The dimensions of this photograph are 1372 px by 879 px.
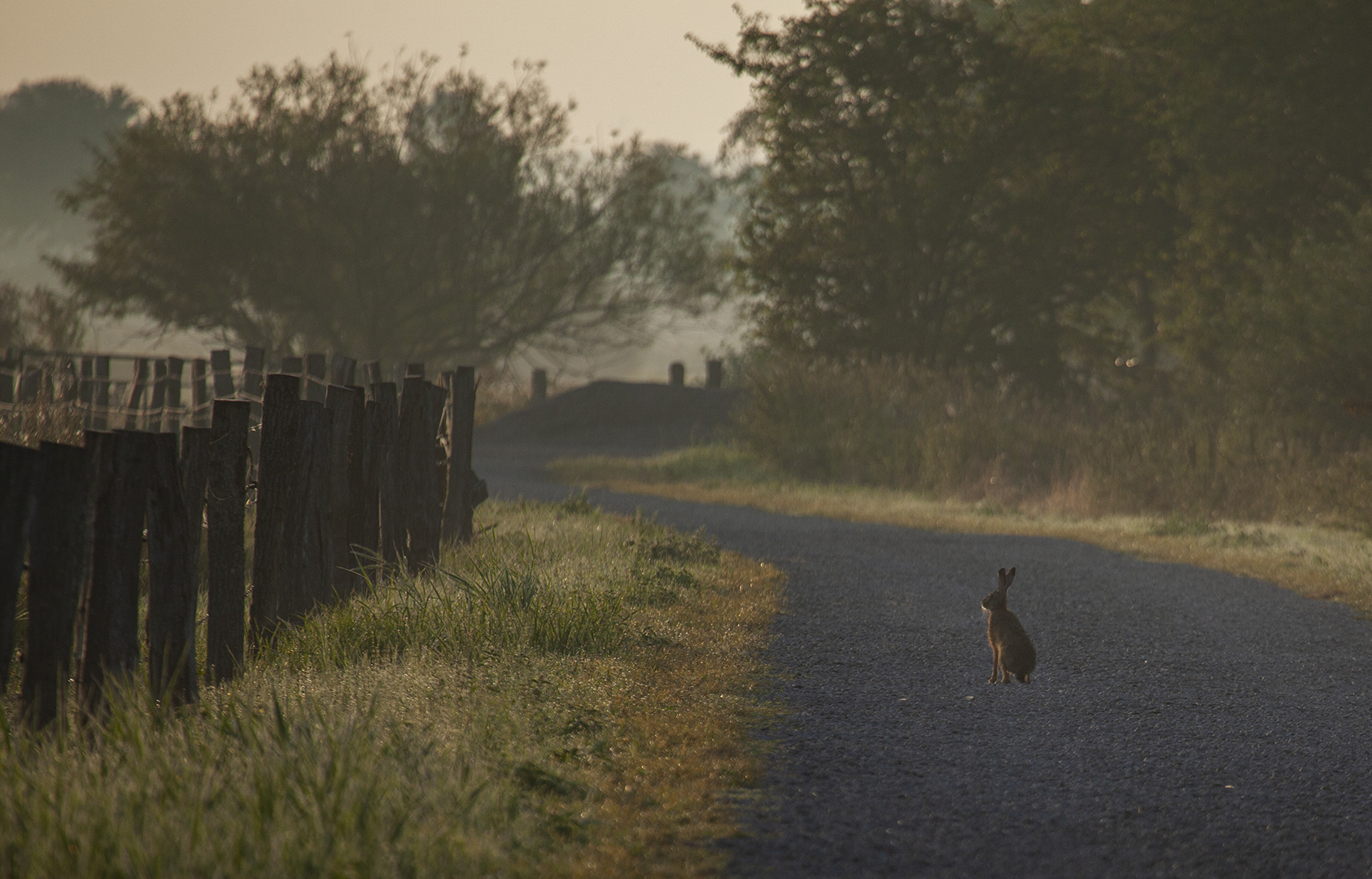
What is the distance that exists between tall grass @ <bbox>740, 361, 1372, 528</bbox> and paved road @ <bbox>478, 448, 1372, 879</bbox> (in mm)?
5939

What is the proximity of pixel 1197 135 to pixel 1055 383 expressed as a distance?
19.2ft

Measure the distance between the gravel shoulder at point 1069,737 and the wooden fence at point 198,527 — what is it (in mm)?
2521

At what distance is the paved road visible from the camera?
159 inches

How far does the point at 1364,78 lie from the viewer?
23.0m

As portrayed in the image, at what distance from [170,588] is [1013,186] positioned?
24.2 m

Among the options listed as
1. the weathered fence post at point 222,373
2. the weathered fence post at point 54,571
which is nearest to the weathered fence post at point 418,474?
the weathered fence post at point 54,571

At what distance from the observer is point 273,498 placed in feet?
20.6

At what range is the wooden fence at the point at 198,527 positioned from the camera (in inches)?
169

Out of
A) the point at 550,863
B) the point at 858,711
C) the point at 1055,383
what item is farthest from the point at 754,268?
the point at 550,863

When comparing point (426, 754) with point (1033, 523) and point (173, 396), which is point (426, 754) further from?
point (173, 396)

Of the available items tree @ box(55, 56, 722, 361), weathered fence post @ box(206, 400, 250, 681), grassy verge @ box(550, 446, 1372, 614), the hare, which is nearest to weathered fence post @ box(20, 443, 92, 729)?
weathered fence post @ box(206, 400, 250, 681)

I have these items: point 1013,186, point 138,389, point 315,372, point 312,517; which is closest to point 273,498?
point 312,517

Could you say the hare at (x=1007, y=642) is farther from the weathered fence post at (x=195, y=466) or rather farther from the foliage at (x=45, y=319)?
the foliage at (x=45, y=319)

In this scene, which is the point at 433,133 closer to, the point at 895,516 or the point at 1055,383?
the point at 1055,383
